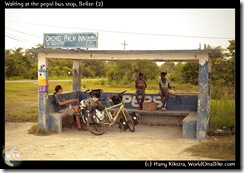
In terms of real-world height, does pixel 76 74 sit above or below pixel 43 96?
above

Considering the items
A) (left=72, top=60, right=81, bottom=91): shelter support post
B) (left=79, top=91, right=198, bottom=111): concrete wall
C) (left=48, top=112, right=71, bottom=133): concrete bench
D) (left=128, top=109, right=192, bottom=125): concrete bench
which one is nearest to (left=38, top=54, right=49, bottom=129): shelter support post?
(left=48, top=112, right=71, bottom=133): concrete bench

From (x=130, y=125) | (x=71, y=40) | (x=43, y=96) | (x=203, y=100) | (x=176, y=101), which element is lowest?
(x=130, y=125)

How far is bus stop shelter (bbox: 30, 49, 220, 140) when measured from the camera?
9.11 m

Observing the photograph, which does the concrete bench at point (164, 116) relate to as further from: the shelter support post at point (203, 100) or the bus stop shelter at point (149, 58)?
the shelter support post at point (203, 100)

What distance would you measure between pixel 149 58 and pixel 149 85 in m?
22.4

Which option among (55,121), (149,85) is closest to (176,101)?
(55,121)

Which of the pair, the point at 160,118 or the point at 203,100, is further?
the point at 160,118

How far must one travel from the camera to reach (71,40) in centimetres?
999

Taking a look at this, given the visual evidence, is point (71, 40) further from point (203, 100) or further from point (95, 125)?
point (203, 100)

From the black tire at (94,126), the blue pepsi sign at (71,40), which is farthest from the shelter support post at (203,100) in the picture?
the blue pepsi sign at (71,40)

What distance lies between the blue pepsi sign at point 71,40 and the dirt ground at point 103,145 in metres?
2.79

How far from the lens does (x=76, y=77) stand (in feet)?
42.4

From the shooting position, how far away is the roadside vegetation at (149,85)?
956cm
